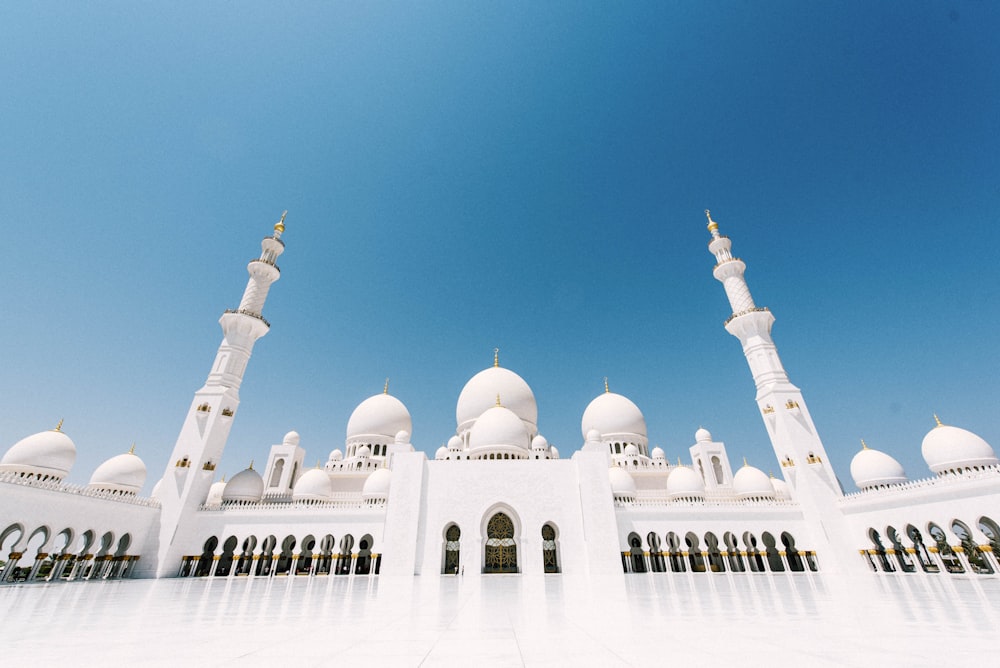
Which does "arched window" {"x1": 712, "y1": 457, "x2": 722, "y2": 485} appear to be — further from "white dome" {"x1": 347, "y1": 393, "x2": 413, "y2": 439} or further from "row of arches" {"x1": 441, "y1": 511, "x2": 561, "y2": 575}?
"white dome" {"x1": 347, "y1": 393, "x2": 413, "y2": 439}

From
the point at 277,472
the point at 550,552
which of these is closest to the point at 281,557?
the point at 277,472

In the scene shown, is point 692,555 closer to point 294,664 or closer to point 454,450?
point 454,450

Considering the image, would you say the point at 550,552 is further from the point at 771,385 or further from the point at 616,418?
the point at 771,385

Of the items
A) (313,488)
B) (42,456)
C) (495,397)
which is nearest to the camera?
(42,456)

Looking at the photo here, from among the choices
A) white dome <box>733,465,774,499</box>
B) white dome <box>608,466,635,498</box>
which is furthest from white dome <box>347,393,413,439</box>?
white dome <box>733,465,774,499</box>

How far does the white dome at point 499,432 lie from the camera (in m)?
23.0

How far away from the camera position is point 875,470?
2092 cm

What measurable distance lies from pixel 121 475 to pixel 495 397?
21.4 metres

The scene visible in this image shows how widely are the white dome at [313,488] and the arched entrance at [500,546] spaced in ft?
35.6

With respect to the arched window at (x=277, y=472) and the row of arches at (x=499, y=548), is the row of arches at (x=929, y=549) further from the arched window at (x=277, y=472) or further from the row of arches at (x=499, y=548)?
the arched window at (x=277, y=472)

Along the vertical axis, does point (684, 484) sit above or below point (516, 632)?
above

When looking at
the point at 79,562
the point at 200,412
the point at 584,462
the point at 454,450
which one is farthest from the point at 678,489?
the point at 79,562

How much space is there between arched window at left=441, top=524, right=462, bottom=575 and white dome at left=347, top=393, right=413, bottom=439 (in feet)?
35.4

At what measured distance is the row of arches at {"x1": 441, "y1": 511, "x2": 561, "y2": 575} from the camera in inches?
775
